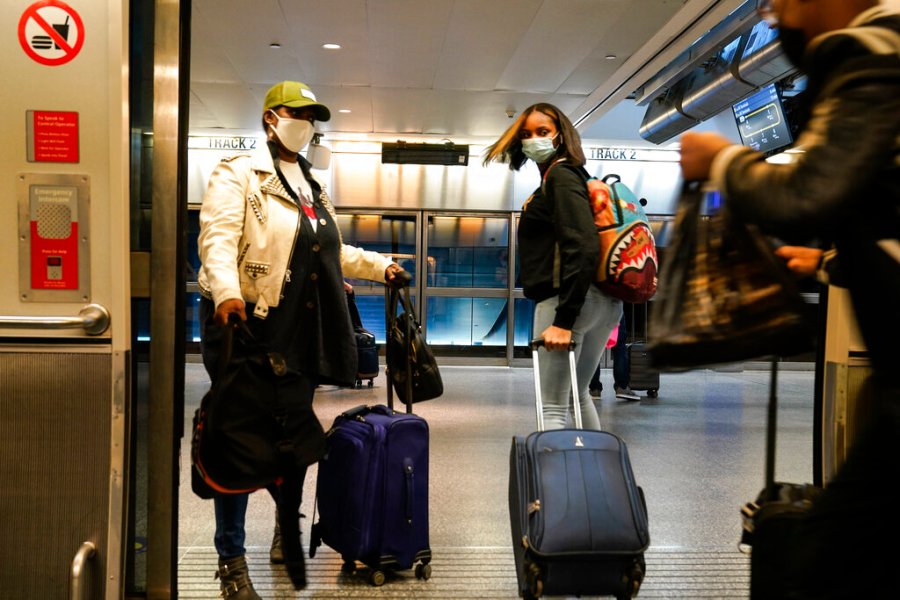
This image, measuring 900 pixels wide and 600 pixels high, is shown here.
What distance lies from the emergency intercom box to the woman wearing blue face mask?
156 cm

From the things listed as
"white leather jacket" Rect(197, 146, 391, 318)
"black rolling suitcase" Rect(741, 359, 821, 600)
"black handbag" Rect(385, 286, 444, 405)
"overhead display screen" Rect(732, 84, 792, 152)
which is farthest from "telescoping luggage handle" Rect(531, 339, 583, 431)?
"overhead display screen" Rect(732, 84, 792, 152)

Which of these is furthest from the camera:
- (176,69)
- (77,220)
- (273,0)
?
(273,0)

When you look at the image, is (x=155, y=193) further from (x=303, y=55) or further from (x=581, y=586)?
(x=303, y=55)

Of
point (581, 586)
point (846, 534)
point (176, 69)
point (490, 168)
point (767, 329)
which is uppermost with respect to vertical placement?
point (490, 168)

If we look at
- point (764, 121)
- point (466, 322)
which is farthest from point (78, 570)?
point (466, 322)

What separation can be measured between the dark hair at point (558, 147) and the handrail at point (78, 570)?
78.7 inches

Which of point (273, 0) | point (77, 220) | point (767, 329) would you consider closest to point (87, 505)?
point (77, 220)

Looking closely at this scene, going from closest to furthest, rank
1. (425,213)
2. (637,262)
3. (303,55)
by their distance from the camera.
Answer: (637,262) < (303,55) < (425,213)

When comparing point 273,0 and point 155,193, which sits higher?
point 273,0

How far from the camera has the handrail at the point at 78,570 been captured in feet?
7.07

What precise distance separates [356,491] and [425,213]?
1083cm

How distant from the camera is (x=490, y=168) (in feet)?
45.2

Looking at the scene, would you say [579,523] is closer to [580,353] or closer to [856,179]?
[580,353]

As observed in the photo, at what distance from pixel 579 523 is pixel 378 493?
86 cm
